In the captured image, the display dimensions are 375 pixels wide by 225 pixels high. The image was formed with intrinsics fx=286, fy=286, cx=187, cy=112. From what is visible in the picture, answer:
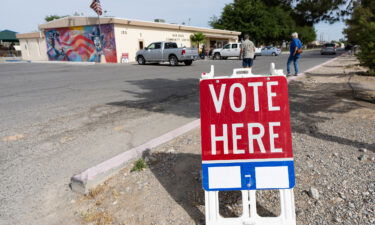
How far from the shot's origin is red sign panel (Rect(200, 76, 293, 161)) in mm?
2357

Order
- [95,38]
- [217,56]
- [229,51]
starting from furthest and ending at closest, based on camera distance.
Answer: [217,56]
[229,51]
[95,38]

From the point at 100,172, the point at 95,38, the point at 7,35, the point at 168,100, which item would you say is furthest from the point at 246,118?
the point at 7,35

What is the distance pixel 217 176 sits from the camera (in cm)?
243

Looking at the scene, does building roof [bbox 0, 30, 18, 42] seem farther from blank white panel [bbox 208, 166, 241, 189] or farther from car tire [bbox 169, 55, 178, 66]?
blank white panel [bbox 208, 166, 241, 189]

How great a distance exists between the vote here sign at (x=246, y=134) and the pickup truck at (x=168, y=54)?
18.5 meters

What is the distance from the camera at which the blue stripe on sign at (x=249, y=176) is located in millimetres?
2340

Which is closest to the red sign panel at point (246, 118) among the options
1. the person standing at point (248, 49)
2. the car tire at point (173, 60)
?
the person standing at point (248, 49)

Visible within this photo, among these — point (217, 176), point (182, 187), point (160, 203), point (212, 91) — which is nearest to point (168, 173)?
point (182, 187)

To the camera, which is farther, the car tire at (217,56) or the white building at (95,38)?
the car tire at (217,56)

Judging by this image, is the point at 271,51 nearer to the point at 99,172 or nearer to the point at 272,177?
the point at 99,172

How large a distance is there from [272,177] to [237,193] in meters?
0.64

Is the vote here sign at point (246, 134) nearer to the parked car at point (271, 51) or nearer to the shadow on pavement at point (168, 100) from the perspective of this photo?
the shadow on pavement at point (168, 100)

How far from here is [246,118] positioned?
7.87 feet

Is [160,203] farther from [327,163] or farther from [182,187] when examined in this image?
[327,163]
